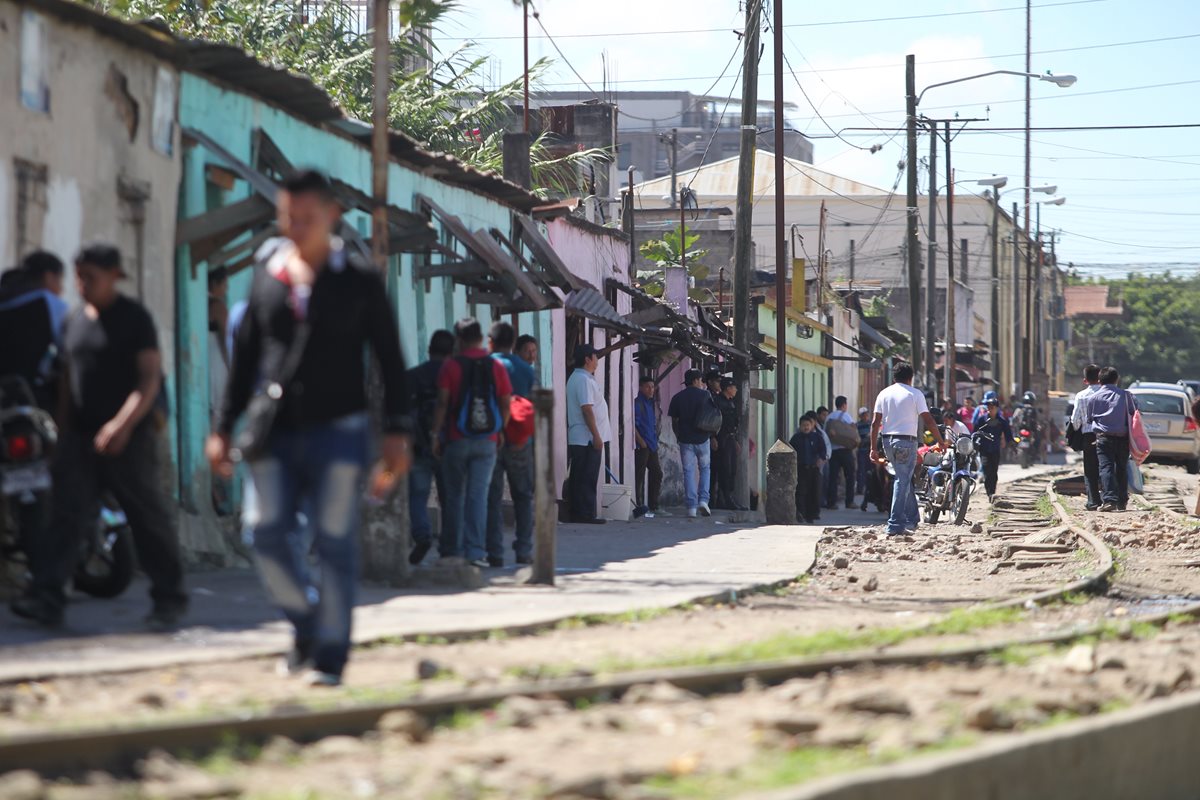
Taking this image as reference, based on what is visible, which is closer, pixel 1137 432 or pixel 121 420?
pixel 121 420

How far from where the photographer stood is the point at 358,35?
3588 cm

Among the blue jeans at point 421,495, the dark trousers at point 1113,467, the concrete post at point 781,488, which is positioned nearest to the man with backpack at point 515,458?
the blue jeans at point 421,495

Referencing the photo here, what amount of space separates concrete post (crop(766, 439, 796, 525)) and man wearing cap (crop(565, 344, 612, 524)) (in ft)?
10.6

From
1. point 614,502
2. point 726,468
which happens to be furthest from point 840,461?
point 614,502

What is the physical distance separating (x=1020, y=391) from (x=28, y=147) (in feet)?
199

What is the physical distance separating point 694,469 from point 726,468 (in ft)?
9.79

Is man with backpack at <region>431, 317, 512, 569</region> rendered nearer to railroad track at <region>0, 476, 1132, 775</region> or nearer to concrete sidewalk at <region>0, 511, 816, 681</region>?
concrete sidewalk at <region>0, 511, 816, 681</region>

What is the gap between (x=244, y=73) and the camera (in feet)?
41.3

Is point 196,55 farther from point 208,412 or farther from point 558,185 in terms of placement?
point 558,185

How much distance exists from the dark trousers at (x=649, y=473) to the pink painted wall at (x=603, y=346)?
212 millimetres

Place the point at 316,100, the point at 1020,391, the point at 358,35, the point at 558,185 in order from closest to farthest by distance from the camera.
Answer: the point at 316,100, the point at 558,185, the point at 358,35, the point at 1020,391

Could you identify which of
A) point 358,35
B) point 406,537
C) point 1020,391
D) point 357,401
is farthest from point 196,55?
point 1020,391

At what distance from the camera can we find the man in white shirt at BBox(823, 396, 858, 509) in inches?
1089

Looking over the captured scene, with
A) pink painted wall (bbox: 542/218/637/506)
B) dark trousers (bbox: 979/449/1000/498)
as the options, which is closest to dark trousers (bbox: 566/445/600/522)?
pink painted wall (bbox: 542/218/637/506)
